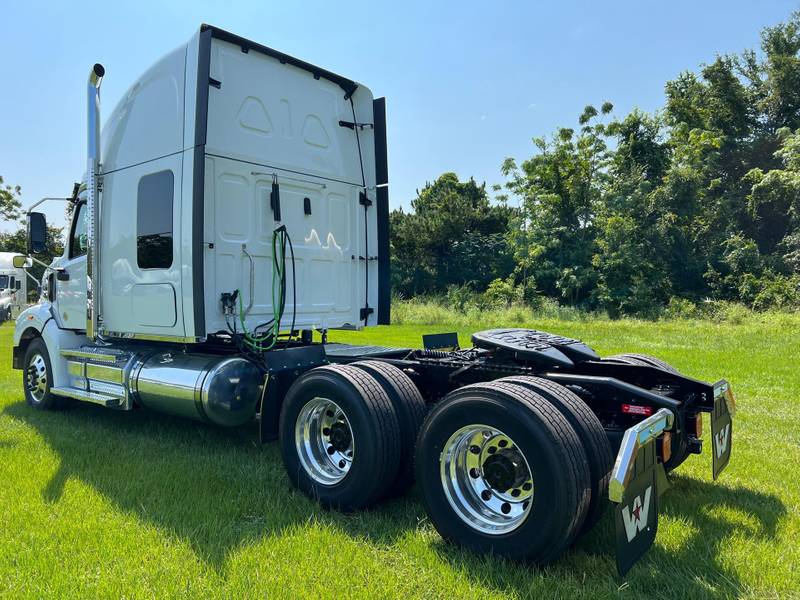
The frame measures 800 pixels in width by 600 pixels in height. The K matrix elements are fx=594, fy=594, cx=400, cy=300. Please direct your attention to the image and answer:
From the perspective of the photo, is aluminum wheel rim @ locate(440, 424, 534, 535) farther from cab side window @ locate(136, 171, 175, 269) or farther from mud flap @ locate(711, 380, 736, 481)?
cab side window @ locate(136, 171, 175, 269)

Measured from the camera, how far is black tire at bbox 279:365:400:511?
3748 mm

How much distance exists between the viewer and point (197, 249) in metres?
4.85

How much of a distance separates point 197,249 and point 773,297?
Answer: 28.1 meters

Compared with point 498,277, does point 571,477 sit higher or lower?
lower

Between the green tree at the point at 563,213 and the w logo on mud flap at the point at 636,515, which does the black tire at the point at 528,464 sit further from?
the green tree at the point at 563,213

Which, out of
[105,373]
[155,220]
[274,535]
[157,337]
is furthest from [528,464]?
[105,373]

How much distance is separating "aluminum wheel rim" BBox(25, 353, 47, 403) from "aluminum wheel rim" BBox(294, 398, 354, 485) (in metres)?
4.31

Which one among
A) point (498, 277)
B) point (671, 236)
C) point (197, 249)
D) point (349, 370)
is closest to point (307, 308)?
point (197, 249)

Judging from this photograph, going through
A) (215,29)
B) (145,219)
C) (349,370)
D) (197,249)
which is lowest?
(349,370)

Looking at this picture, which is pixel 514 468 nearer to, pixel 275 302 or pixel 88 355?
pixel 275 302

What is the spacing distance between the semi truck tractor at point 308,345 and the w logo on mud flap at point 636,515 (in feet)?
0.04

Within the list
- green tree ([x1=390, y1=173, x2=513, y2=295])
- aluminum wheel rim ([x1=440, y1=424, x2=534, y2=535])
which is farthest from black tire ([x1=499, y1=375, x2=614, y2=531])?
green tree ([x1=390, y1=173, x2=513, y2=295])

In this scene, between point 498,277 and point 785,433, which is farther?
point 498,277

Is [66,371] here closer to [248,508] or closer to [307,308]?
[307,308]
